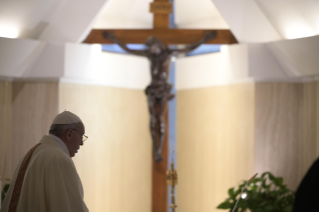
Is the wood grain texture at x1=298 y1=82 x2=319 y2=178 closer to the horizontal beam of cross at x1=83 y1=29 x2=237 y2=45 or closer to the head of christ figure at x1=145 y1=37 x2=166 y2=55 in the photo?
the horizontal beam of cross at x1=83 y1=29 x2=237 y2=45

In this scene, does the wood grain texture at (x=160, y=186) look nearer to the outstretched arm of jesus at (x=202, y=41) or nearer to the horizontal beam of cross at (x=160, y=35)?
the outstretched arm of jesus at (x=202, y=41)

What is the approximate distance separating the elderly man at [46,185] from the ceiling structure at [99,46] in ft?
7.93

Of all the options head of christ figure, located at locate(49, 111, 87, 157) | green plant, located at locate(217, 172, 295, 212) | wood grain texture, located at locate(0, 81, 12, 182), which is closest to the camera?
head of christ figure, located at locate(49, 111, 87, 157)

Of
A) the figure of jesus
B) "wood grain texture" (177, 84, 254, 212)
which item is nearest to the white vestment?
the figure of jesus

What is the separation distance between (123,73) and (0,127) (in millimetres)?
1986

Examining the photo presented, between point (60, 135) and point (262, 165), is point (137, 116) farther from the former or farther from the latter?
point (60, 135)

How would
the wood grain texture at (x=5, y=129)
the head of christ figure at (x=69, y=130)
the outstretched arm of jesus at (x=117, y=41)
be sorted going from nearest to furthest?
the head of christ figure at (x=69, y=130) → the wood grain texture at (x=5, y=129) → the outstretched arm of jesus at (x=117, y=41)

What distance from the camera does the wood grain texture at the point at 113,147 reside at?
254 inches

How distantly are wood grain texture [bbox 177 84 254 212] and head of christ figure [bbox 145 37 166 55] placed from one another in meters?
1.13

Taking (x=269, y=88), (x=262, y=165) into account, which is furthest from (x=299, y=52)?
(x=262, y=165)

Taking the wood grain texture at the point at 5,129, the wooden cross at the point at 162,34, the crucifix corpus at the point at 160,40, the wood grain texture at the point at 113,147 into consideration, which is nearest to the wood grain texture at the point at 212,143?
the wood grain texture at the point at 113,147

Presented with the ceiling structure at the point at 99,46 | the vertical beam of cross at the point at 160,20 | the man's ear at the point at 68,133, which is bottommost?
the man's ear at the point at 68,133

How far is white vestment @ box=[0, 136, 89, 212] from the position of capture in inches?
123

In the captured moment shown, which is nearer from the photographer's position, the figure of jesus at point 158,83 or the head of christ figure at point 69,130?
the head of christ figure at point 69,130
